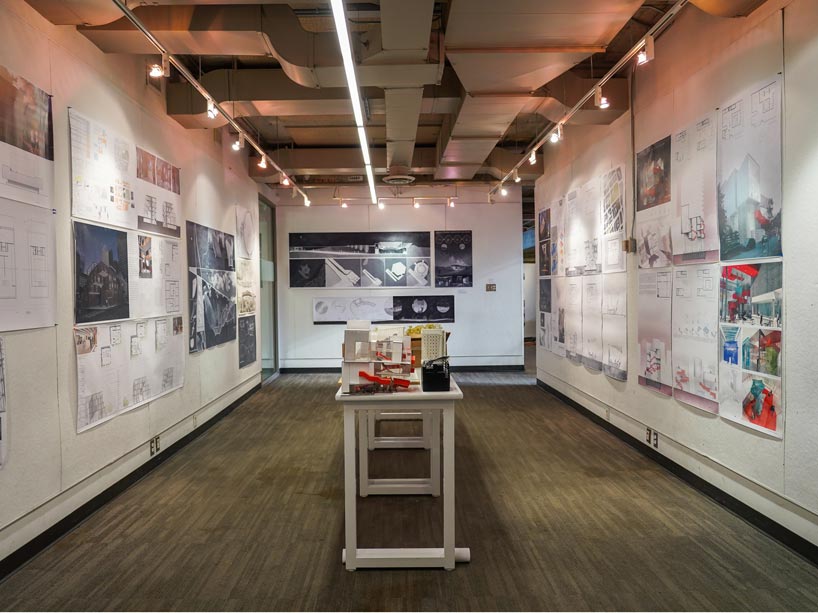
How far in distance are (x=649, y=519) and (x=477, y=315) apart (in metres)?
6.58

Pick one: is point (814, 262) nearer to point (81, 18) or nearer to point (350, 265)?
point (81, 18)

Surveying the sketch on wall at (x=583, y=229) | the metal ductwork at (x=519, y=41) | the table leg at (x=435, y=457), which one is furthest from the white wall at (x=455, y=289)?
the table leg at (x=435, y=457)

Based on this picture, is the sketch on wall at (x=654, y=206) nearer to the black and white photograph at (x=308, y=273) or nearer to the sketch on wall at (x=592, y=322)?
the sketch on wall at (x=592, y=322)

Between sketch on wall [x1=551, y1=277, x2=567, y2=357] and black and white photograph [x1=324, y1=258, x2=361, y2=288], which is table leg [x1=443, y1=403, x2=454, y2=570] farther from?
black and white photograph [x1=324, y1=258, x2=361, y2=288]

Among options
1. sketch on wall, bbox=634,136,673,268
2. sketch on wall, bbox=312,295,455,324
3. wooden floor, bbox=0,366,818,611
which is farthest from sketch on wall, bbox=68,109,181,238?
sketch on wall, bbox=312,295,455,324

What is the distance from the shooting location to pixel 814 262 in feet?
9.18

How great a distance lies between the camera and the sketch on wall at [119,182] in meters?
3.50

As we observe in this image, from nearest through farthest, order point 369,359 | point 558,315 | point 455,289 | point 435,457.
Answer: point 369,359 < point 435,457 < point 558,315 < point 455,289

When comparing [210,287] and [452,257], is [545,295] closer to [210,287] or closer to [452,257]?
[452,257]

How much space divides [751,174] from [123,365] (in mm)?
4684

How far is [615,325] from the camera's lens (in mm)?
5281

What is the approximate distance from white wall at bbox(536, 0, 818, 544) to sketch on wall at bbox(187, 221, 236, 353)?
175 inches

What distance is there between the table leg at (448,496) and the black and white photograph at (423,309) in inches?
272

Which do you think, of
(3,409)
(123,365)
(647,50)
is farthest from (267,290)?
(647,50)
